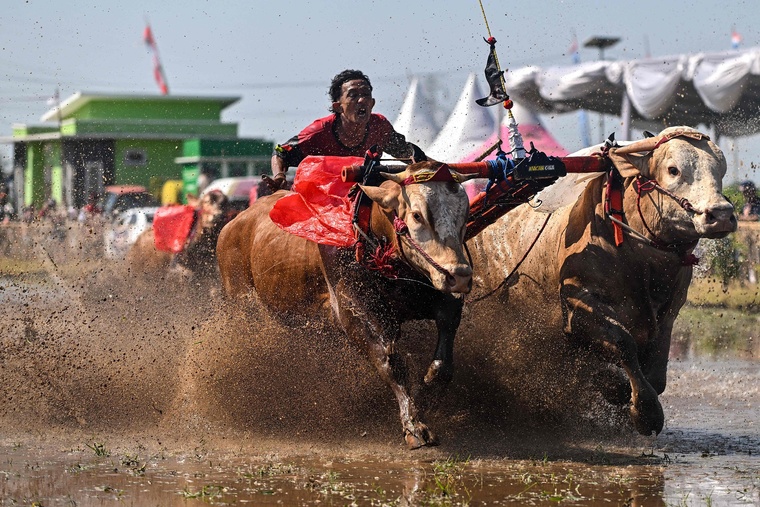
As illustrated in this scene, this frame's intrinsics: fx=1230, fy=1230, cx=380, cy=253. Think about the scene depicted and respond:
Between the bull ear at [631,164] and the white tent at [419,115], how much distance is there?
15.9 meters

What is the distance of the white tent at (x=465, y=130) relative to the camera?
778 inches

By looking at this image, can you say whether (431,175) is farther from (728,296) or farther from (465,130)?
(465,130)

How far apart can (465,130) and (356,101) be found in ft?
44.6

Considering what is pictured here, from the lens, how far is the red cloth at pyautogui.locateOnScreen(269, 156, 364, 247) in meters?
6.24

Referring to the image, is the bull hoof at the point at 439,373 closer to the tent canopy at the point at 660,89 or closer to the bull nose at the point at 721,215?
the bull nose at the point at 721,215

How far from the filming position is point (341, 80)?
7.38m

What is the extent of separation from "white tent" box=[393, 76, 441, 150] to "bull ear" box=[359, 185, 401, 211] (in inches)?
645

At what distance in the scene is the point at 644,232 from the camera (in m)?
6.21

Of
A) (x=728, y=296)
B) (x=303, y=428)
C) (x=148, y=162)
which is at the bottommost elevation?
(x=148, y=162)

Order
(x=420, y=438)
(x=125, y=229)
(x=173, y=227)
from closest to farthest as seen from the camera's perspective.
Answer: (x=420, y=438), (x=173, y=227), (x=125, y=229)

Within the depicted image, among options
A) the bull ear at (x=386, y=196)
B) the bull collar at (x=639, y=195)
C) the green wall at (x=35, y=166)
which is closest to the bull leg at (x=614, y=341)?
the bull collar at (x=639, y=195)

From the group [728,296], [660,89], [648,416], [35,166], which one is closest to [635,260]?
[648,416]

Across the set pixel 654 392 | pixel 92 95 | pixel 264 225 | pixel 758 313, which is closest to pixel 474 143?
pixel 758 313

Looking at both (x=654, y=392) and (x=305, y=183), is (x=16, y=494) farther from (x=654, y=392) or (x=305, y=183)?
(x=654, y=392)
